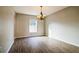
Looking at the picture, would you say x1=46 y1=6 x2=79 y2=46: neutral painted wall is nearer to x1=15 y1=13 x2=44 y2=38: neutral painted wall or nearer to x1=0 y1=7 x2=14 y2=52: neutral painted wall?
x1=15 y1=13 x2=44 y2=38: neutral painted wall

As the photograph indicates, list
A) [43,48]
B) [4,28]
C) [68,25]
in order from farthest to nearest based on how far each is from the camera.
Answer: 1. [68,25]
2. [43,48]
3. [4,28]

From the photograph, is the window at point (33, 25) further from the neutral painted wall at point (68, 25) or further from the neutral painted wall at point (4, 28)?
the neutral painted wall at point (4, 28)

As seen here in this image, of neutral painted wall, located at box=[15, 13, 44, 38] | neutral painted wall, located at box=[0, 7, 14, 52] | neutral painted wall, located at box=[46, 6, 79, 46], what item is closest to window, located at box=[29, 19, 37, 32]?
neutral painted wall, located at box=[15, 13, 44, 38]

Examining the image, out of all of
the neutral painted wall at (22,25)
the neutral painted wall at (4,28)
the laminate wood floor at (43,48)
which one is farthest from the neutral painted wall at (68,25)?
the neutral painted wall at (4,28)

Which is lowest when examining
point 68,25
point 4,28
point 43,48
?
point 43,48

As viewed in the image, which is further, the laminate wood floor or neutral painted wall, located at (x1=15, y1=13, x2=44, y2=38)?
neutral painted wall, located at (x1=15, y1=13, x2=44, y2=38)

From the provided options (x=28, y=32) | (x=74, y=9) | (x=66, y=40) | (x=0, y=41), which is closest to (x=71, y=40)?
(x=66, y=40)

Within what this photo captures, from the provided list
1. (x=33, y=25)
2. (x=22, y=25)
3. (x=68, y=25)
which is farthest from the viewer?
(x=33, y=25)

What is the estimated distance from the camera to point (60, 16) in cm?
776

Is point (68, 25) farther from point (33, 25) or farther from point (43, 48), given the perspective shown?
point (33, 25)

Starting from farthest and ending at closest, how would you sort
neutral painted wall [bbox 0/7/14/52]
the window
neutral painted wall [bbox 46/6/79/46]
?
the window
neutral painted wall [bbox 46/6/79/46]
neutral painted wall [bbox 0/7/14/52]

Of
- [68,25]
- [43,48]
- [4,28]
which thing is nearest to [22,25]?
[68,25]
